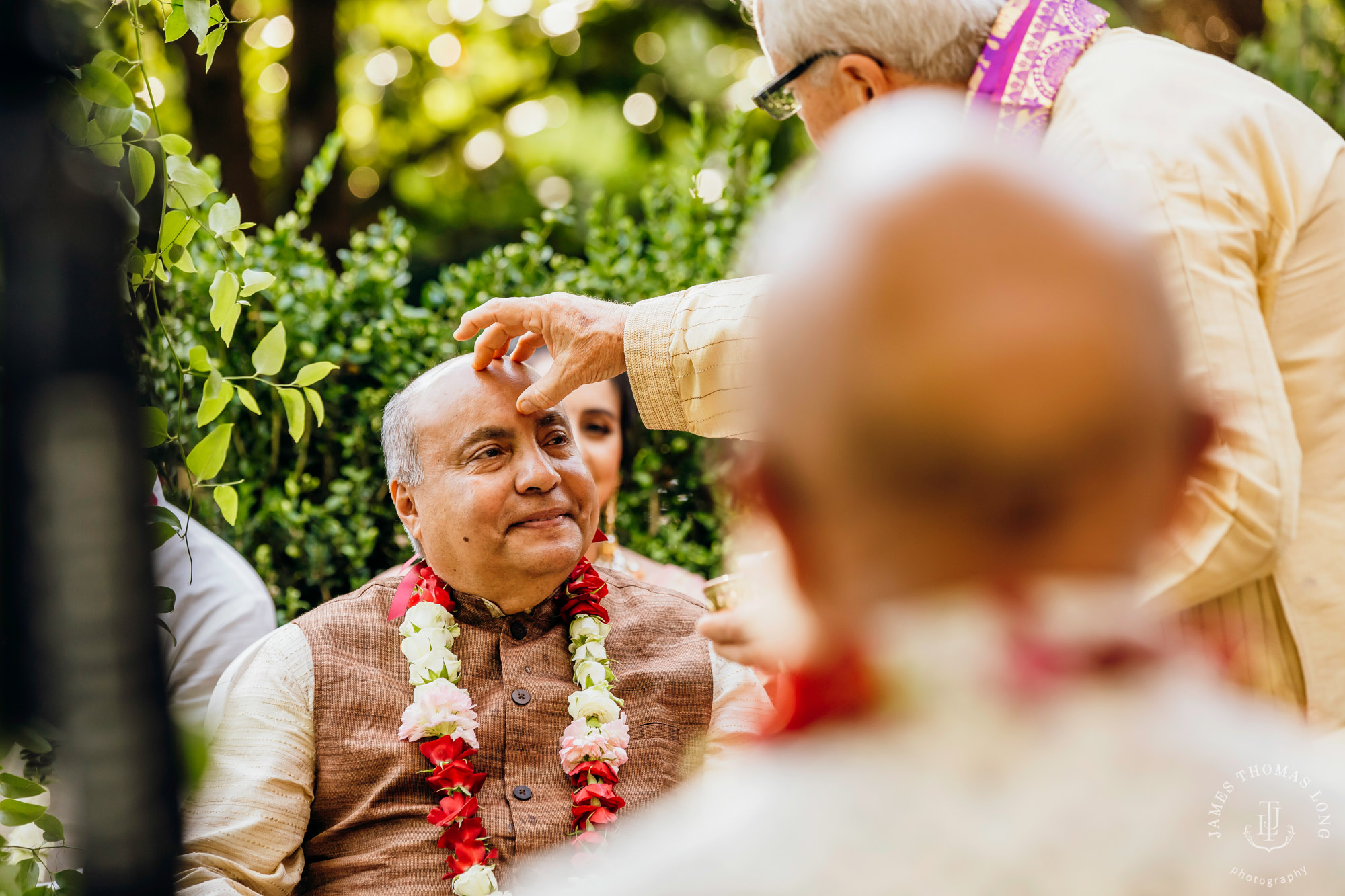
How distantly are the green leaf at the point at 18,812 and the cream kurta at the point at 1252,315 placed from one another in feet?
4.29

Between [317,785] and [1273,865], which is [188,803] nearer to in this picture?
[1273,865]

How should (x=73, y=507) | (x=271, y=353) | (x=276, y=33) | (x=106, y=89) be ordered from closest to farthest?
(x=73, y=507) → (x=106, y=89) → (x=271, y=353) → (x=276, y=33)

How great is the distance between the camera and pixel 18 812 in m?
1.80

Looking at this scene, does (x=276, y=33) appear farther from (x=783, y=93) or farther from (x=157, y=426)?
(x=157, y=426)

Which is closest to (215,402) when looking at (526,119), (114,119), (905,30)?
(114,119)

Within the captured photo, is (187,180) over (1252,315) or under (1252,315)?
over

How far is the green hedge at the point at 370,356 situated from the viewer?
15.0 feet

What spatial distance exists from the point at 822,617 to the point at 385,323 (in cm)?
406

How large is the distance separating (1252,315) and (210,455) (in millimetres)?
1964

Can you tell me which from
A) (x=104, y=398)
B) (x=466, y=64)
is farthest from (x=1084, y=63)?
(x=466, y=64)

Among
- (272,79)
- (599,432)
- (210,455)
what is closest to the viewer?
(210,455)

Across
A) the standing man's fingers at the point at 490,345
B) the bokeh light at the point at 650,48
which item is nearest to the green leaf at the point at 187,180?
the standing man's fingers at the point at 490,345

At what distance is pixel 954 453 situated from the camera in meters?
0.83

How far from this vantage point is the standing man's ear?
11.2 feet
